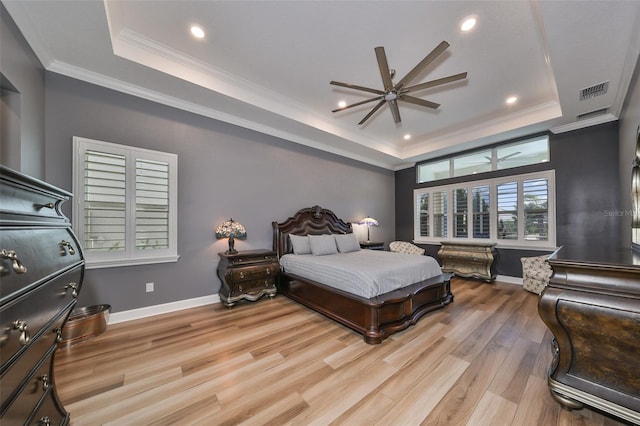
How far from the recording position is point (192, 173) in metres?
3.40

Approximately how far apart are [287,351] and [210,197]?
2476 millimetres

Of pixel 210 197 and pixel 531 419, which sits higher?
pixel 210 197

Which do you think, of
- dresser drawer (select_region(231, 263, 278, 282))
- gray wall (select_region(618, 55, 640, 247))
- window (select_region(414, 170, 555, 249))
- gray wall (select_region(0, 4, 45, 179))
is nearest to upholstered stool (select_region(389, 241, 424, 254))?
window (select_region(414, 170, 555, 249))

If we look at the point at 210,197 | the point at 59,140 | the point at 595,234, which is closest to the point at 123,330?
the point at 210,197

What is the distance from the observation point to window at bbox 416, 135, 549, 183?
4.55m

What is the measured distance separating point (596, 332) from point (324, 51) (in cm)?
338

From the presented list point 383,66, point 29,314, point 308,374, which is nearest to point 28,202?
point 29,314

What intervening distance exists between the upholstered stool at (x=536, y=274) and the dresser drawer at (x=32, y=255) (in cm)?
566

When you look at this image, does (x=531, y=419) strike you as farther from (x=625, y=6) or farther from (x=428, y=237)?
(x=428, y=237)

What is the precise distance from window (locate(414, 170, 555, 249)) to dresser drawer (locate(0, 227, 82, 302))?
634 cm

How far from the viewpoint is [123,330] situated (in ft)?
8.51

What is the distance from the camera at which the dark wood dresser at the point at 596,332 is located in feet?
4.30

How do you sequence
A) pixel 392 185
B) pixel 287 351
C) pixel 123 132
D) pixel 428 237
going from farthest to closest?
1. pixel 392 185
2. pixel 428 237
3. pixel 123 132
4. pixel 287 351

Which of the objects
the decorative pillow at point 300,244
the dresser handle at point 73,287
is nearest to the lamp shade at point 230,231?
the decorative pillow at point 300,244
